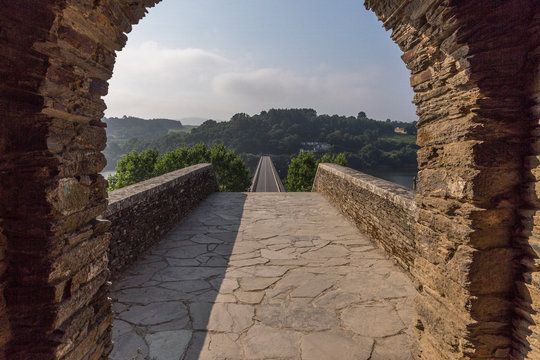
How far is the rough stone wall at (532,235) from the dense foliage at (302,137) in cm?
7092

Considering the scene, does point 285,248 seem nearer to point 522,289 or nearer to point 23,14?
point 522,289

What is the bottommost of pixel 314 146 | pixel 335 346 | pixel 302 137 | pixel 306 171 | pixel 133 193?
pixel 306 171

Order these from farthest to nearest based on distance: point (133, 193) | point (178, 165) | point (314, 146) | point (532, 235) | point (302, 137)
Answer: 1. point (302, 137)
2. point (314, 146)
3. point (178, 165)
4. point (133, 193)
5. point (532, 235)

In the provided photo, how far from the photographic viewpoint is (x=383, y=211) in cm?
473

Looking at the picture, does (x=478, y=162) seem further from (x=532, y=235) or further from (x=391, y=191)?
→ (x=391, y=191)

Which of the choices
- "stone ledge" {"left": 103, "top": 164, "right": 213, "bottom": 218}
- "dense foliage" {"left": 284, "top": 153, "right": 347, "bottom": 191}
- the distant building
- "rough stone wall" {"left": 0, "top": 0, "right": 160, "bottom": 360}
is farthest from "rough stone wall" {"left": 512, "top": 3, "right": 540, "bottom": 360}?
the distant building

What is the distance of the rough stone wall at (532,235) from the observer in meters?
1.76

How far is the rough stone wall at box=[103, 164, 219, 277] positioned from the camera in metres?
3.83

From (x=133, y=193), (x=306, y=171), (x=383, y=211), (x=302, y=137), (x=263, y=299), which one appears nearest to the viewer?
(x=263, y=299)

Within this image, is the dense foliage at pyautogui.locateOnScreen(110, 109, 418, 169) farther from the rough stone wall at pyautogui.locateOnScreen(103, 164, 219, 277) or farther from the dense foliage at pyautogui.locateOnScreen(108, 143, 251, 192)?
the rough stone wall at pyautogui.locateOnScreen(103, 164, 219, 277)

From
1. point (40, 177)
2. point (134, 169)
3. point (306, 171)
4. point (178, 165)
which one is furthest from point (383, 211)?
point (134, 169)

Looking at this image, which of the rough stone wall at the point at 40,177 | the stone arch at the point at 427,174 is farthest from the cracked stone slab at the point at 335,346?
the rough stone wall at the point at 40,177

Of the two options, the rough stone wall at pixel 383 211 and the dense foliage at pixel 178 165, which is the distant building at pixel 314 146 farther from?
the rough stone wall at pixel 383 211

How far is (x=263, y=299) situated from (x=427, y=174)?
7.20 feet
